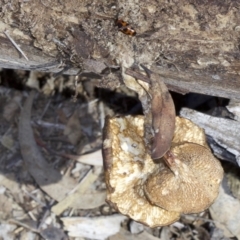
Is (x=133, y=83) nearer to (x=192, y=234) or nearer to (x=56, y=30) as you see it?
(x=56, y=30)

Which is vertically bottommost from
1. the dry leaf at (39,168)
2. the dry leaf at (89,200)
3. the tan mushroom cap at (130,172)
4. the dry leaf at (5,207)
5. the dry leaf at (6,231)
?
the dry leaf at (6,231)

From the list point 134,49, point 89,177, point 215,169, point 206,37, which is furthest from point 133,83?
point 89,177

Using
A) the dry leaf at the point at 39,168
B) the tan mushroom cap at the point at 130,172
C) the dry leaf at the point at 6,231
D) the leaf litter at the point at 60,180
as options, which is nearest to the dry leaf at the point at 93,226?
the leaf litter at the point at 60,180

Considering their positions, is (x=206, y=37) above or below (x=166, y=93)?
above

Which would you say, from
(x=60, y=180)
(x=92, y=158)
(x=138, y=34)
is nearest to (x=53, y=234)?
(x=60, y=180)

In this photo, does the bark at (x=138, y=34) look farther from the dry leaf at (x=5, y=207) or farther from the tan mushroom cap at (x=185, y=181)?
the dry leaf at (x=5, y=207)

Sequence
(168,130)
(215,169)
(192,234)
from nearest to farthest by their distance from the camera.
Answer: (168,130) < (215,169) < (192,234)
